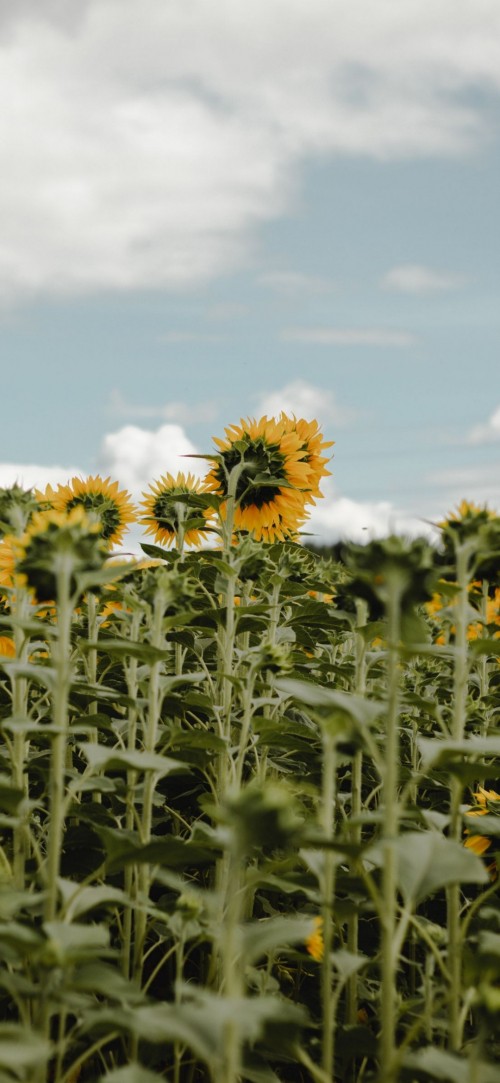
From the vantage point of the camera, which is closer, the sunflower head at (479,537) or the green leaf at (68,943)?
the green leaf at (68,943)

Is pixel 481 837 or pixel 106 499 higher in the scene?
pixel 106 499

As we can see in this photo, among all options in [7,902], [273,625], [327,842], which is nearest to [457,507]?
[273,625]

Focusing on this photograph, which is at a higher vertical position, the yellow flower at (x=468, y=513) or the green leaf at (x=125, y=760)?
the yellow flower at (x=468, y=513)

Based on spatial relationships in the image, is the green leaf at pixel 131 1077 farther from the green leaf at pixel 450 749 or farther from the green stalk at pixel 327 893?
the green leaf at pixel 450 749

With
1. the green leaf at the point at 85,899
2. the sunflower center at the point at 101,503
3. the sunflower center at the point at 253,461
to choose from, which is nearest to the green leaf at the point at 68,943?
the green leaf at the point at 85,899

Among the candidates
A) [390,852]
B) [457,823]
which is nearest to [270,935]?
[390,852]

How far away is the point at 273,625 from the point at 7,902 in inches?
66.0

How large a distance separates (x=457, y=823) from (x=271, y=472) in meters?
1.98

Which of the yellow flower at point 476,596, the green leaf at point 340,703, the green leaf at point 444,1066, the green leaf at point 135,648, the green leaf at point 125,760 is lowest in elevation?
the green leaf at point 444,1066

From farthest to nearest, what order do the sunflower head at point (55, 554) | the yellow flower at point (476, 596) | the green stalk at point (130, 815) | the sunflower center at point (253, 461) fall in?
1. the sunflower center at point (253, 461)
2. the yellow flower at point (476, 596)
3. the green stalk at point (130, 815)
4. the sunflower head at point (55, 554)

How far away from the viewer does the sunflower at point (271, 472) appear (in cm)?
369

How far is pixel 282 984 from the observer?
325 cm

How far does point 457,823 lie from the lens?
6.37 ft

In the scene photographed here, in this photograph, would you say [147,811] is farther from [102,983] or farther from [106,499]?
[106,499]
